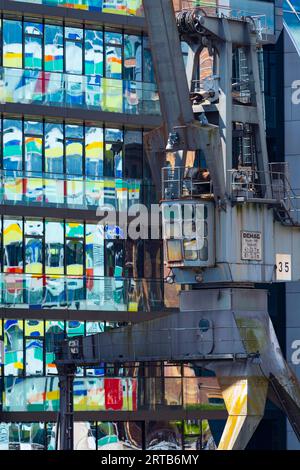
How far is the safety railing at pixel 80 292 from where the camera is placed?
266ft

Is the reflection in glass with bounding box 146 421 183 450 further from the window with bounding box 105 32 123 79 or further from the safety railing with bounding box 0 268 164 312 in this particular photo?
the window with bounding box 105 32 123 79

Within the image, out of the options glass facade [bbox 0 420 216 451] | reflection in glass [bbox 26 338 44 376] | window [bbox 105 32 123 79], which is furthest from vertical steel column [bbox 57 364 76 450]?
window [bbox 105 32 123 79]

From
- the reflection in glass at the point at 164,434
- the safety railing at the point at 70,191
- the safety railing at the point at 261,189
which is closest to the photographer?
the safety railing at the point at 261,189

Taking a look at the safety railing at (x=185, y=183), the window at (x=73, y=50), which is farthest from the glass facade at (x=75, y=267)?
the safety railing at (x=185, y=183)

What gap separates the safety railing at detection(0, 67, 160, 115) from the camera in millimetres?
81562

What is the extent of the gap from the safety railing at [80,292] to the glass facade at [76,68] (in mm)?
7156

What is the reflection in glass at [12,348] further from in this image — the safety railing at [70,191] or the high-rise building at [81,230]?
the safety railing at [70,191]

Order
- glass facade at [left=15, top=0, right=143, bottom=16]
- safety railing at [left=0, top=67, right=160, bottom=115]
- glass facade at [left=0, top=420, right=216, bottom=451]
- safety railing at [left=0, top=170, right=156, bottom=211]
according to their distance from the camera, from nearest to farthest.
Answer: glass facade at [left=0, top=420, right=216, bottom=451], safety railing at [left=0, top=170, right=156, bottom=211], safety railing at [left=0, top=67, right=160, bottom=115], glass facade at [left=15, top=0, right=143, bottom=16]

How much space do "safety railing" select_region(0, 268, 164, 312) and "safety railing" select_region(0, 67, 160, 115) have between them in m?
7.14

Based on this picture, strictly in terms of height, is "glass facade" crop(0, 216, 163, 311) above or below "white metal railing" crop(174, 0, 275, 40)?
below

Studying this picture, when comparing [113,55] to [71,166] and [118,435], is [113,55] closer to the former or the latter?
[71,166]

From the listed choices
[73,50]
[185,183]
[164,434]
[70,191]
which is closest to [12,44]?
[73,50]

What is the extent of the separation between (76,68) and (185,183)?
1684 cm

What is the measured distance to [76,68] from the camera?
8400cm
